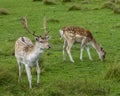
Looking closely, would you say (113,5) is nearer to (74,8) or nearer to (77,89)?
(74,8)

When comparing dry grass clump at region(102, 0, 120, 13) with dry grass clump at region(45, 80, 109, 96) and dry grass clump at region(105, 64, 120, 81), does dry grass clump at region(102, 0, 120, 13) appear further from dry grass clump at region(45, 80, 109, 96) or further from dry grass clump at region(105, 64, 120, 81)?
dry grass clump at region(45, 80, 109, 96)

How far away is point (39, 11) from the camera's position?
25.7 metres

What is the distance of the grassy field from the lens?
35.6 ft

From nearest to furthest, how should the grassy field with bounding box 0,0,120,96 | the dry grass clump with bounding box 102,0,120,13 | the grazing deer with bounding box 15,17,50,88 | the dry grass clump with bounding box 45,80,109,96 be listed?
the dry grass clump with bounding box 45,80,109,96 → the grazing deer with bounding box 15,17,50,88 → the grassy field with bounding box 0,0,120,96 → the dry grass clump with bounding box 102,0,120,13

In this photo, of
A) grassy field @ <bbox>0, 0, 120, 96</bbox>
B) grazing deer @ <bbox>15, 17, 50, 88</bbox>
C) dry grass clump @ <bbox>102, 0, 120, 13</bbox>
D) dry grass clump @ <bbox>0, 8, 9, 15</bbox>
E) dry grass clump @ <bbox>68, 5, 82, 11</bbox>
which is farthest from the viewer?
dry grass clump @ <bbox>68, 5, 82, 11</bbox>

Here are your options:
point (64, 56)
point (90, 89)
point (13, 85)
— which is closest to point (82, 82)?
point (90, 89)

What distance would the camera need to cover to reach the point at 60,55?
15.9m

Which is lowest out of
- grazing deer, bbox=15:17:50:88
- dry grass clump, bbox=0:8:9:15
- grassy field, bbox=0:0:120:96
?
dry grass clump, bbox=0:8:9:15

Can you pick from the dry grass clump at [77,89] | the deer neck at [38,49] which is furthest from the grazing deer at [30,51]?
the dry grass clump at [77,89]

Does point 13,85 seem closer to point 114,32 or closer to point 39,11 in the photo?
point 114,32

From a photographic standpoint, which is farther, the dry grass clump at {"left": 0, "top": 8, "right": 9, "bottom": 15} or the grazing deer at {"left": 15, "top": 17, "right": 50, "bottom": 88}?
the dry grass clump at {"left": 0, "top": 8, "right": 9, "bottom": 15}

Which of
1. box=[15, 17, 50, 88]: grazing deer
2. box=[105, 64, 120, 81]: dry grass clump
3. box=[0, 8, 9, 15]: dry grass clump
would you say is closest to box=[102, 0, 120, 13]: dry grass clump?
box=[0, 8, 9, 15]: dry grass clump

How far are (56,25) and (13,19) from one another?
8.91 feet

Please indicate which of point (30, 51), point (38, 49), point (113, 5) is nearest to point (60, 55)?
point (30, 51)
